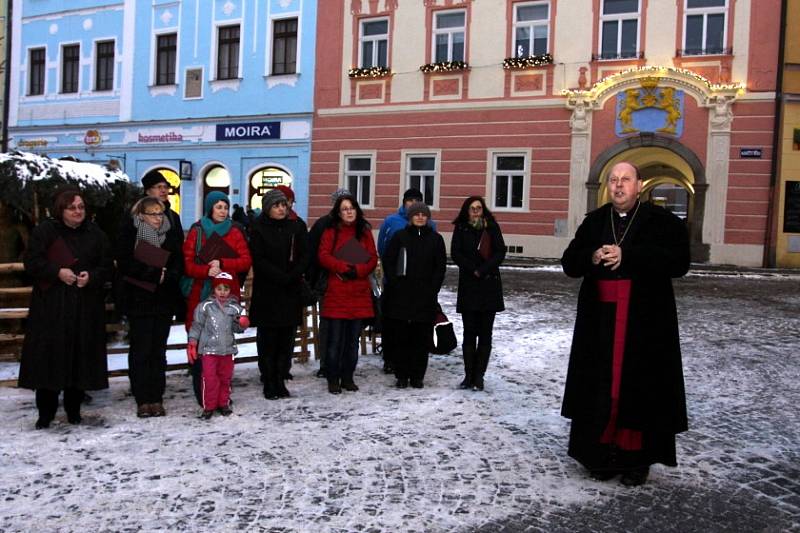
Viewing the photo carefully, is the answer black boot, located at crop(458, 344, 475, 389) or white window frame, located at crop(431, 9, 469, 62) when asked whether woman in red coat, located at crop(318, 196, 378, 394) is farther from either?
white window frame, located at crop(431, 9, 469, 62)

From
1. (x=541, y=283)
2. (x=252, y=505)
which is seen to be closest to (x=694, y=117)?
(x=541, y=283)

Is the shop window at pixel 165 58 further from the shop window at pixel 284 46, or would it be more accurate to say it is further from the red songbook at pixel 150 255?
the red songbook at pixel 150 255

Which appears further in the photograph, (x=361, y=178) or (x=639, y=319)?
(x=361, y=178)

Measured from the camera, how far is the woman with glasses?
5.19m

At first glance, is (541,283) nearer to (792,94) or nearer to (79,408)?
(792,94)

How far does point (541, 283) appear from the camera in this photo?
1442cm

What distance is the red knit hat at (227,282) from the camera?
17.5 feet

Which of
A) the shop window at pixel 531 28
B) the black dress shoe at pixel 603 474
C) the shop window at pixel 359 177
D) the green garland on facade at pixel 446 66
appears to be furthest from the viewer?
the shop window at pixel 359 177

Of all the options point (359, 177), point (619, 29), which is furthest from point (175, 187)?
point (619, 29)

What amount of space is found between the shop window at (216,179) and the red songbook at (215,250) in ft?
63.1

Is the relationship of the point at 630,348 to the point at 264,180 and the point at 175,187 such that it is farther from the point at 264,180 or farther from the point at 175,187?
the point at 175,187

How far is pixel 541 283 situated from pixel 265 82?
12.7 meters

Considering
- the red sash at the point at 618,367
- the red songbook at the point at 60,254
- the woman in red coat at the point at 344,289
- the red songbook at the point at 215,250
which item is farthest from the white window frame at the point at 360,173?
the red sash at the point at 618,367

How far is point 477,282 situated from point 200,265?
223 cm
